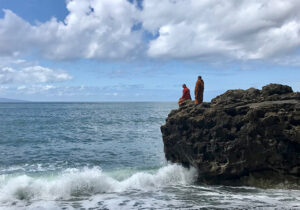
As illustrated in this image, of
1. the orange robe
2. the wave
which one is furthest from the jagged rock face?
the orange robe

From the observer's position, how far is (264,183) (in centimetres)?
1214

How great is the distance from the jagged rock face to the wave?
38.1 inches

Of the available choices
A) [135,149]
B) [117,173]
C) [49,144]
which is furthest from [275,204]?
[49,144]

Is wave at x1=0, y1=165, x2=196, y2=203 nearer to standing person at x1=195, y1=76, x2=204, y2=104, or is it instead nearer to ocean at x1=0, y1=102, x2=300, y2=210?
ocean at x1=0, y1=102, x2=300, y2=210

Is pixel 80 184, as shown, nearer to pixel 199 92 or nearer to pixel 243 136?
pixel 243 136

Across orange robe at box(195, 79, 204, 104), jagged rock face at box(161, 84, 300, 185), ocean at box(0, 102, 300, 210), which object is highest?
orange robe at box(195, 79, 204, 104)

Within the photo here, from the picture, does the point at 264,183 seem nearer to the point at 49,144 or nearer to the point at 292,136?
the point at 292,136

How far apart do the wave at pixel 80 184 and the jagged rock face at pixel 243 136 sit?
97 cm

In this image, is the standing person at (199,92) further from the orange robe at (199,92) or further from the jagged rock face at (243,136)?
the jagged rock face at (243,136)

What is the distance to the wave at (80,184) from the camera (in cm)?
1207

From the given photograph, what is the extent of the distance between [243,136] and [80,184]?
302 inches

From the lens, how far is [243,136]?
1258cm

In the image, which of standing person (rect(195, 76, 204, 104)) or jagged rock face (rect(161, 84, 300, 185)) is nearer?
jagged rock face (rect(161, 84, 300, 185))

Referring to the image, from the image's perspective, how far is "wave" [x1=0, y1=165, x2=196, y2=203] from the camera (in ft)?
39.6
